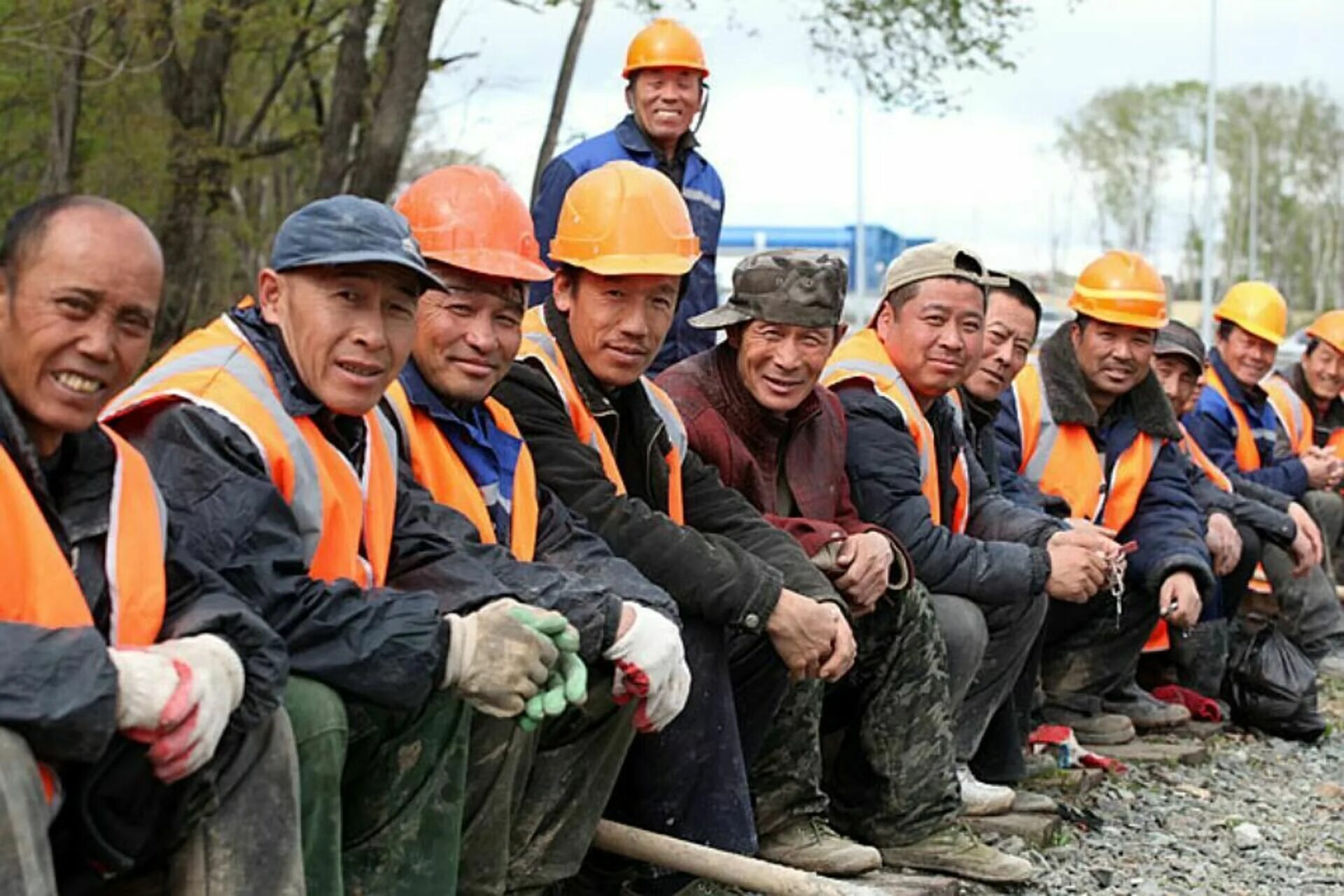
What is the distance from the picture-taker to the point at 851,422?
21.1ft

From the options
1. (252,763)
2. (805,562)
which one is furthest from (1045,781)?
(252,763)

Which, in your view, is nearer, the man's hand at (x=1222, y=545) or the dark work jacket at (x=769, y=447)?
the dark work jacket at (x=769, y=447)

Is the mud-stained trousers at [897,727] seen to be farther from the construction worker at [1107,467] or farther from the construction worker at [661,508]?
the construction worker at [1107,467]

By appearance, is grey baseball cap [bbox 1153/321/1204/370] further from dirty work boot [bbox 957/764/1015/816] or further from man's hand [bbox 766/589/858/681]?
man's hand [bbox 766/589/858/681]

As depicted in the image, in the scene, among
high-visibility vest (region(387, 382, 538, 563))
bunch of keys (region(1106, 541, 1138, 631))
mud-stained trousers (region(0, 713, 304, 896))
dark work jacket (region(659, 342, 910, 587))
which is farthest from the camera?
bunch of keys (region(1106, 541, 1138, 631))

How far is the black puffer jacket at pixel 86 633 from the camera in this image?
3066 mm

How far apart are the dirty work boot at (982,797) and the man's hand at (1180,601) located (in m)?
1.56

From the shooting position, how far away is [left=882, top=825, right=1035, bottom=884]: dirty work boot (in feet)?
19.0

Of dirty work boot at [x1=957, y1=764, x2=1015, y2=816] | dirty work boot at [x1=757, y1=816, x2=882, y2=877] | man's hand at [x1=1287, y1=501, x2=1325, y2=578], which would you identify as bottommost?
dirty work boot at [x1=957, y1=764, x2=1015, y2=816]

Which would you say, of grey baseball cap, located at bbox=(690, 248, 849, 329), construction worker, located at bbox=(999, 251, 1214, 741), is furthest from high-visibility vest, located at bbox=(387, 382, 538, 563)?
construction worker, located at bbox=(999, 251, 1214, 741)

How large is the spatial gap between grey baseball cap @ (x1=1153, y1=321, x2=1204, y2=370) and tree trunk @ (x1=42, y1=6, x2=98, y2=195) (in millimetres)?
8630

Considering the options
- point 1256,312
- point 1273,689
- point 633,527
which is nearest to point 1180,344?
point 1256,312

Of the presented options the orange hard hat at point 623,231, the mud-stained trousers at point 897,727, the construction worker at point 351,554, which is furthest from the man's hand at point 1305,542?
the construction worker at point 351,554

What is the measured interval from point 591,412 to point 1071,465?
3.35 meters
